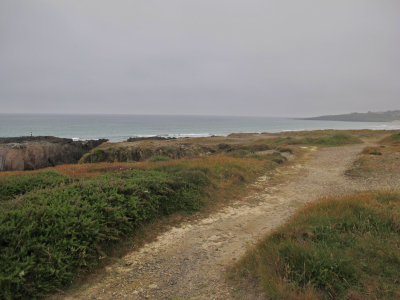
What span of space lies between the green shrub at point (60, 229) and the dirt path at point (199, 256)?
1.88 ft

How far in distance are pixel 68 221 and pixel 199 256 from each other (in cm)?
279

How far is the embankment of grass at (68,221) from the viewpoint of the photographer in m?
3.42

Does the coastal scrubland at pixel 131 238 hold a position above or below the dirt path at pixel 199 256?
above

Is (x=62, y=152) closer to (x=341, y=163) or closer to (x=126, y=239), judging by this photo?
(x=126, y=239)

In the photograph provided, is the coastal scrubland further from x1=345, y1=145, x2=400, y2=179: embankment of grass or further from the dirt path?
x1=345, y1=145, x2=400, y2=179: embankment of grass

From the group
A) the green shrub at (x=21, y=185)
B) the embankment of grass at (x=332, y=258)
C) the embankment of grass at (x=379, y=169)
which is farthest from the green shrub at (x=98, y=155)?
the embankment of grass at (x=379, y=169)

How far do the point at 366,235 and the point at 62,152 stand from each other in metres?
30.9

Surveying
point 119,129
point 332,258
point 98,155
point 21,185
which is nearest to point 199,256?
point 332,258

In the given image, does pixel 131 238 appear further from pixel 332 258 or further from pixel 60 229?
pixel 332 258

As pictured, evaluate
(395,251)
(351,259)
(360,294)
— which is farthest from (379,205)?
(360,294)

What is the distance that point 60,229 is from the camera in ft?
13.5

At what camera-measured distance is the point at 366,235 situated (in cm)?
430

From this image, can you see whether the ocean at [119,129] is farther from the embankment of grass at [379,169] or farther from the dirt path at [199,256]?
the dirt path at [199,256]

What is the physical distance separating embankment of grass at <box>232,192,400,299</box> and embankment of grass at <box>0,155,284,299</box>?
9.58 ft
